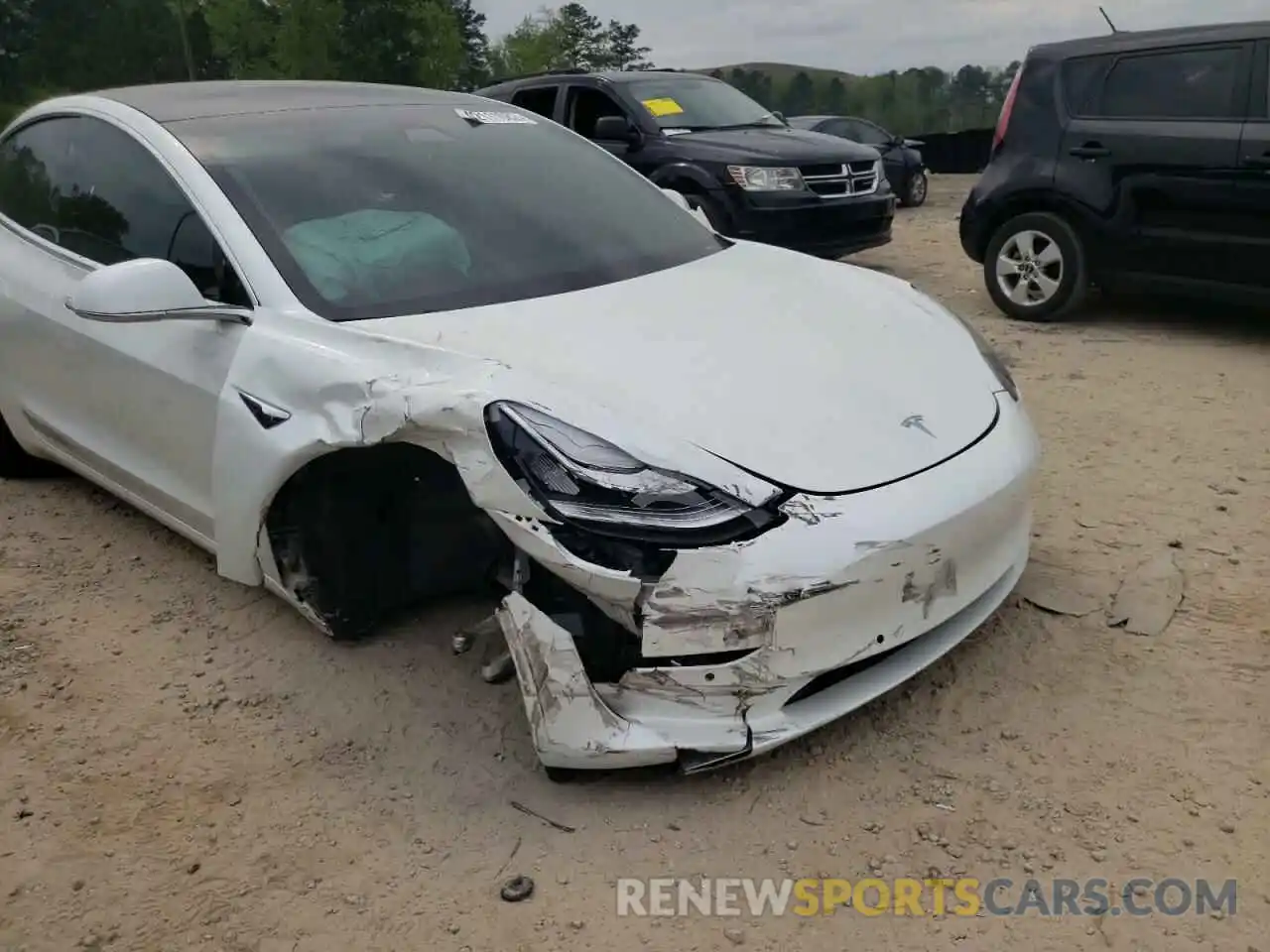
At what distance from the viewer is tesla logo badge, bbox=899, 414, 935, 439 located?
8.60 feet

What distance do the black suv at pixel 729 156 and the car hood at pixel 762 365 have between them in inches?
179

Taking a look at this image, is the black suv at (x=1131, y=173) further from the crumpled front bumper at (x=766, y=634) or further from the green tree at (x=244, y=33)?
the green tree at (x=244, y=33)

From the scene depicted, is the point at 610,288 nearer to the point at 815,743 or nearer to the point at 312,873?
the point at 815,743

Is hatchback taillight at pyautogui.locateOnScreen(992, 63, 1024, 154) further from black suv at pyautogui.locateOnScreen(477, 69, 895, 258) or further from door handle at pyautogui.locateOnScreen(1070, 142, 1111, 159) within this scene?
black suv at pyautogui.locateOnScreen(477, 69, 895, 258)

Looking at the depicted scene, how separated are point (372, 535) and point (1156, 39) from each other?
17.9 ft

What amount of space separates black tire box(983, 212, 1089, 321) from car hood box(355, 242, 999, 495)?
141 inches

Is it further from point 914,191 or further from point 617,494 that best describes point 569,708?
point 914,191

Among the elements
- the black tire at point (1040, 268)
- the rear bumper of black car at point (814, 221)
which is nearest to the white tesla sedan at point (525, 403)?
the black tire at point (1040, 268)

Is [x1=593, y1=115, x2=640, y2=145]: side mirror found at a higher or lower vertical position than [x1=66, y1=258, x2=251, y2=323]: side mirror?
higher

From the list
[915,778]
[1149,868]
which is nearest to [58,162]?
[915,778]

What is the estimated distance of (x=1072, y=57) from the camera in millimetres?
6422

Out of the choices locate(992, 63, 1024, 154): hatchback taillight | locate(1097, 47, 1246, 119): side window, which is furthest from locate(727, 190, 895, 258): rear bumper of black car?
locate(1097, 47, 1246, 119): side window

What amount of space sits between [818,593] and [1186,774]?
98cm

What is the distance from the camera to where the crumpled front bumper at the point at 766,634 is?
7.40ft
